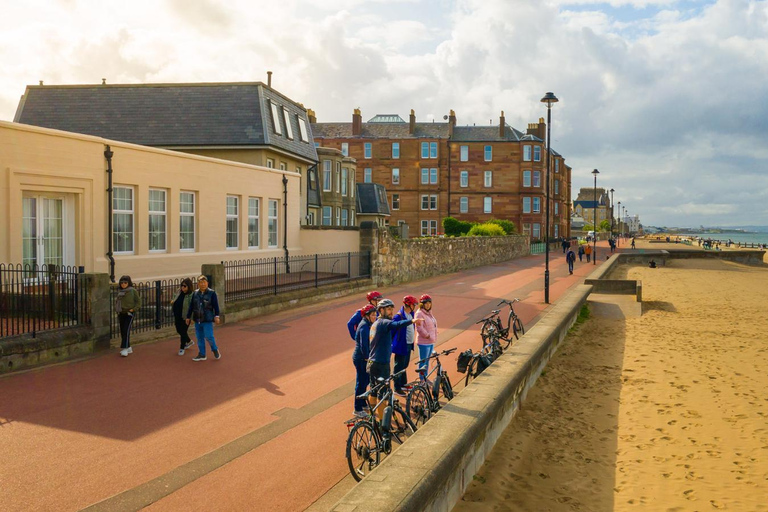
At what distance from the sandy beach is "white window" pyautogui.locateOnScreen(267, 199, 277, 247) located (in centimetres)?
1307

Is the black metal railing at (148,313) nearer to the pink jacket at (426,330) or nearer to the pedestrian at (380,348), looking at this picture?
the pink jacket at (426,330)

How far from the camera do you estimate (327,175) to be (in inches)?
1665

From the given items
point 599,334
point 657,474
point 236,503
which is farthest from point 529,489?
point 599,334

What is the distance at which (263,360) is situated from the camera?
12086mm

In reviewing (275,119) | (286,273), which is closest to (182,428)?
(286,273)

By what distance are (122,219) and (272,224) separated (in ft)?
25.3

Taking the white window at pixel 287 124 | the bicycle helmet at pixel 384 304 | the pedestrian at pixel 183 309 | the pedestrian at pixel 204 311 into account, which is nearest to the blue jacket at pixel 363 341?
the bicycle helmet at pixel 384 304

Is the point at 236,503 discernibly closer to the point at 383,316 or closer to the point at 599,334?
the point at 383,316

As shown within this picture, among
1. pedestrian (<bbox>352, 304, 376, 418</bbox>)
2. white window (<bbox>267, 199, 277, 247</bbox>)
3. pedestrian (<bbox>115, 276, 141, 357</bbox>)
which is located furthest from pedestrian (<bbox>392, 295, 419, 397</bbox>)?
white window (<bbox>267, 199, 277, 247</bbox>)

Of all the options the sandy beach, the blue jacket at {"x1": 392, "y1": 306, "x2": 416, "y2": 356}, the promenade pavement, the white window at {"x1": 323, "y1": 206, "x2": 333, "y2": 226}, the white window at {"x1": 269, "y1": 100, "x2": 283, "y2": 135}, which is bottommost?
the sandy beach

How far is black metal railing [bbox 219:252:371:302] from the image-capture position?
18125 millimetres

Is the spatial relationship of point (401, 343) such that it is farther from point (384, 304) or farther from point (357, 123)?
point (357, 123)

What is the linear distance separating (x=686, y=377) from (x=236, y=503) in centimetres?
978

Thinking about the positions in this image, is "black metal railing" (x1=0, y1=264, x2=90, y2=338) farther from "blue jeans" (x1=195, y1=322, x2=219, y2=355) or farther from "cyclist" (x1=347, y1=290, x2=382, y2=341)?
"cyclist" (x1=347, y1=290, x2=382, y2=341)
